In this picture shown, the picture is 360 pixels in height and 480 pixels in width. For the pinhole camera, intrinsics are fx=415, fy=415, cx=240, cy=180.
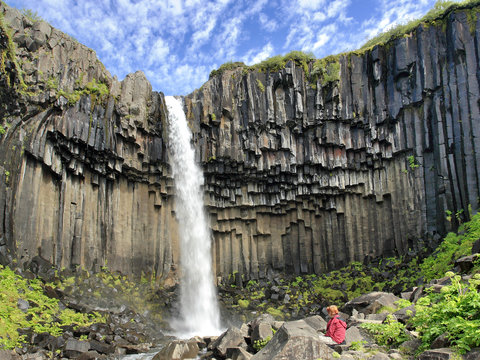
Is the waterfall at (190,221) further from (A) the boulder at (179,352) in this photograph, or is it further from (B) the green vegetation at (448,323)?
(B) the green vegetation at (448,323)

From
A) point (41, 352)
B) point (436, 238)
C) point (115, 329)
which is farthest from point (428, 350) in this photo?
point (436, 238)

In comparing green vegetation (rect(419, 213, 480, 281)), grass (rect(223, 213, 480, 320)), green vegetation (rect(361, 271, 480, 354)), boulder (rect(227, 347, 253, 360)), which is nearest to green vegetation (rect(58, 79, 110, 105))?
grass (rect(223, 213, 480, 320))

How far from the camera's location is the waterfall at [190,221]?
23.8 m

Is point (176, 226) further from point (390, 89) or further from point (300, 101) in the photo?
point (390, 89)

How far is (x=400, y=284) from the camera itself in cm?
1997

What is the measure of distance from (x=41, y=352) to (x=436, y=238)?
1807cm

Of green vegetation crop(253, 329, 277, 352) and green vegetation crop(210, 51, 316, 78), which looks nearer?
green vegetation crop(253, 329, 277, 352)

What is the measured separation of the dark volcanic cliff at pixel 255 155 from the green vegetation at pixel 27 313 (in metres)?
1.87

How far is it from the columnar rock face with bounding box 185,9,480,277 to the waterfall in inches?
28.1

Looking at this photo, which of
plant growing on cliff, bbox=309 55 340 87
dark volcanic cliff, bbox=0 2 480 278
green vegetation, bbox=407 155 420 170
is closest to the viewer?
dark volcanic cliff, bbox=0 2 480 278

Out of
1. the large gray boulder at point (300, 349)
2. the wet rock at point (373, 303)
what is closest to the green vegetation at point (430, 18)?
the wet rock at point (373, 303)

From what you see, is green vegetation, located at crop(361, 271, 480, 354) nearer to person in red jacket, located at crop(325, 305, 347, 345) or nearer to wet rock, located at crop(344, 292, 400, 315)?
person in red jacket, located at crop(325, 305, 347, 345)

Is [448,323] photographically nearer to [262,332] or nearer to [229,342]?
[262,332]

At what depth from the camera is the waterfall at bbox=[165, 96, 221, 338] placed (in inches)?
935
